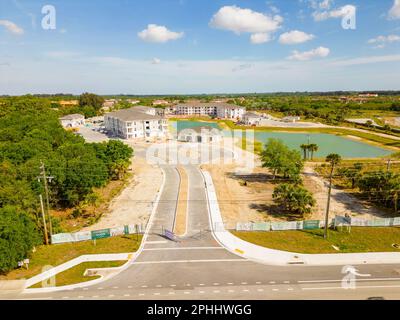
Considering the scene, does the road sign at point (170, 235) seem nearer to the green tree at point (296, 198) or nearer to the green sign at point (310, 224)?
the green sign at point (310, 224)

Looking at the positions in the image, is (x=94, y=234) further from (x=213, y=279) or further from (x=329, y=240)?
(x=329, y=240)

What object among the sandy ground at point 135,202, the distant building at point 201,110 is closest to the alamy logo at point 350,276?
the sandy ground at point 135,202

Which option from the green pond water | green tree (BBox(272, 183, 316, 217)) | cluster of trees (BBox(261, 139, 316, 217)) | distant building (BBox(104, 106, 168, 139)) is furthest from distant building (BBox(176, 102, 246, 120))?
green tree (BBox(272, 183, 316, 217))

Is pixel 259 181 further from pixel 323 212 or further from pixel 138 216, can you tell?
pixel 138 216

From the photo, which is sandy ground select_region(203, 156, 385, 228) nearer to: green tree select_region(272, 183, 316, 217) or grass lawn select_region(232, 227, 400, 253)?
green tree select_region(272, 183, 316, 217)
